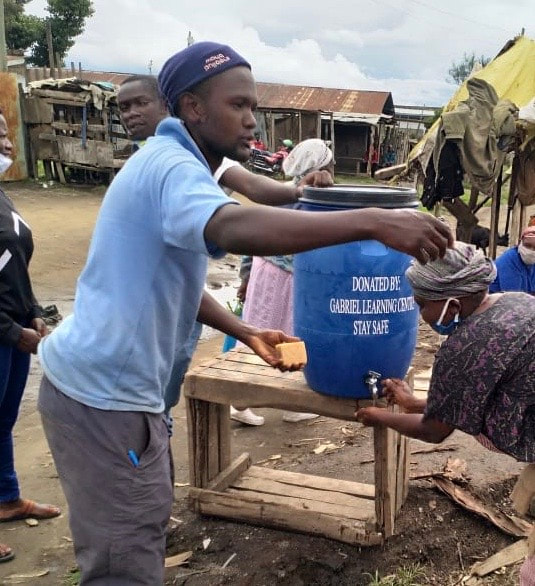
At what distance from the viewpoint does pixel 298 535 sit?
10.5 ft

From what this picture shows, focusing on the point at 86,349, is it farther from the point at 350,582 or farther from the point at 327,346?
the point at 350,582

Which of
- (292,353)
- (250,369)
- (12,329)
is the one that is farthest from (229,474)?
(292,353)

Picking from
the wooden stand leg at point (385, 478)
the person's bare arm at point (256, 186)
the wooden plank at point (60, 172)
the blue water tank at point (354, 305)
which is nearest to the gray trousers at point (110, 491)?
the blue water tank at point (354, 305)

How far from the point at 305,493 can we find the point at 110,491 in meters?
1.80

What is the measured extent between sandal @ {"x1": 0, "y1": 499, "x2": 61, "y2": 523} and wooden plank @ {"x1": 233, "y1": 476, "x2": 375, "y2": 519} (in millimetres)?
917

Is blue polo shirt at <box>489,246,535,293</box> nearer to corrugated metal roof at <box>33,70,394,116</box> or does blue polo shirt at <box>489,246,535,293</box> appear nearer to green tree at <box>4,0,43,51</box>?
corrugated metal roof at <box>33,70,394,116</box>

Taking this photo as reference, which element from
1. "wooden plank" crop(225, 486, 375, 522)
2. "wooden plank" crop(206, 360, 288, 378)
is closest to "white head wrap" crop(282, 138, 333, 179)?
"wooden plank" crop(206, 360, 288, 378)

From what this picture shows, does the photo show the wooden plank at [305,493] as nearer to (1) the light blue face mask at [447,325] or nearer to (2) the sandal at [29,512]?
(2) the sandal at [29,512]

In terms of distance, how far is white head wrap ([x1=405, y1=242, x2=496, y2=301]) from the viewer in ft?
6.83

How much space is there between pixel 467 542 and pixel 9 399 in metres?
2.21

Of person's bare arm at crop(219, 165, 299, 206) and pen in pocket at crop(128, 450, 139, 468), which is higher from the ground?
person's bare arm at crop(219, 165, 299, 206)

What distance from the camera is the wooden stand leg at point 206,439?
3.33 meters

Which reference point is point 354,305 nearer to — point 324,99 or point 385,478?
point 385,478

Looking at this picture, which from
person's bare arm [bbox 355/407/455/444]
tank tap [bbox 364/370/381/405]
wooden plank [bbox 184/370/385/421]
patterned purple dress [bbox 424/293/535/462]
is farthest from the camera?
wooden plank [bbox 184/370/385/421]
